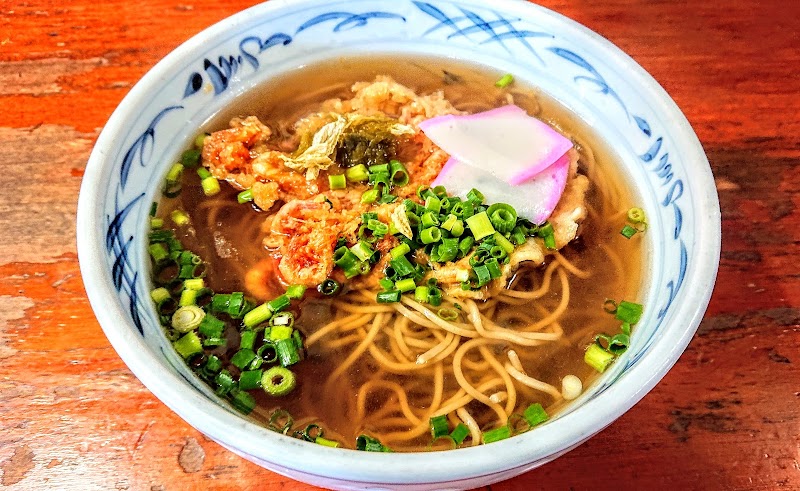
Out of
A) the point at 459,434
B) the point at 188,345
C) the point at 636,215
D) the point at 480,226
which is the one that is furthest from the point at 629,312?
the point at 188,345

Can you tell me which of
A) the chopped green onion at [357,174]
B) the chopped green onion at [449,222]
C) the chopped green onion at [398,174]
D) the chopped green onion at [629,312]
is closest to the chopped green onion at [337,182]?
the chopped green onion at [357,174]

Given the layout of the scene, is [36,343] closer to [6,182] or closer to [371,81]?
[6,182]

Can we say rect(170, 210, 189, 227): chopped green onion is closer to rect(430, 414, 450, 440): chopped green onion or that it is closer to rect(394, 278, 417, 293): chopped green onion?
rect(394, 278, 417, 293): chopped green onion

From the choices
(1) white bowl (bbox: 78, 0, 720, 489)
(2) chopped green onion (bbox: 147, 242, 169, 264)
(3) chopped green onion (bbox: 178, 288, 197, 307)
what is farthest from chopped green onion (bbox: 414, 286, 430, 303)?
(2) chopped green onion (bbox: 147, 242, 169, 264)

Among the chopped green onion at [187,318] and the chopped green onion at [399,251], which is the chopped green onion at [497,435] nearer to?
the chopped green onion at [399,251]

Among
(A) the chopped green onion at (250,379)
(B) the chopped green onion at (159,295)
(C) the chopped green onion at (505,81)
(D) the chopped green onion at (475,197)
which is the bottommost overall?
(A) the chopped green onion at (250,379)

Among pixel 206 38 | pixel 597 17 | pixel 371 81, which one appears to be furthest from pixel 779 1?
pixel 206 38
